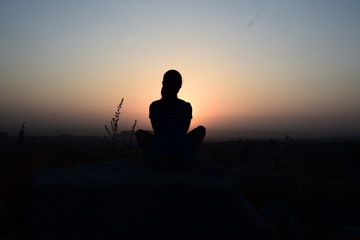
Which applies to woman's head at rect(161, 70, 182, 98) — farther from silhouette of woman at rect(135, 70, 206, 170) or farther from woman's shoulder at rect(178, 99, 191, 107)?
woman's shoulder at rect(178, 99, 191, 107)

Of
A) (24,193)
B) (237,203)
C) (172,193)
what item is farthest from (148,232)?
(24,193)

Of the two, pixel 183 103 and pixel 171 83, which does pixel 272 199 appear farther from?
pixel 171 83

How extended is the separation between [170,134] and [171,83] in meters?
0.70

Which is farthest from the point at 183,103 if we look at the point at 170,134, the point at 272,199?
the point at 272,199

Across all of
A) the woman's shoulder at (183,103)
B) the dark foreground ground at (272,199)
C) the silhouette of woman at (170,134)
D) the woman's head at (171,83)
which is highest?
the woman's head at (171,83)

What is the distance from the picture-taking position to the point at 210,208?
3.51 m

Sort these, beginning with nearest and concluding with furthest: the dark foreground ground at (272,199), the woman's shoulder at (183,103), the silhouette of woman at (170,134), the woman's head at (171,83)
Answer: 1. the silhouette of woman at (170,134)
2. the dark foreground ground at (272,199)
3. the woman's head at (171,83)
4. the woman's shoulder at (183,103)

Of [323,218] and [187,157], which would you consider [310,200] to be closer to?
[323,218]

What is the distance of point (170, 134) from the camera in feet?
13.9

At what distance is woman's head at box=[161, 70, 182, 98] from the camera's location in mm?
4426

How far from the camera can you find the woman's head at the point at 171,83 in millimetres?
4426

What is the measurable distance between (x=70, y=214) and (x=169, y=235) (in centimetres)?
104

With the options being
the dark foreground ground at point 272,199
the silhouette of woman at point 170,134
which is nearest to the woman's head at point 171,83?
the silhouette of woman at point 170,134

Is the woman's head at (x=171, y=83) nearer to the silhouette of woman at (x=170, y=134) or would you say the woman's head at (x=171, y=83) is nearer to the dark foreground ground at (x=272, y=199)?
the silhouette of woman at (x=170, y=134)
